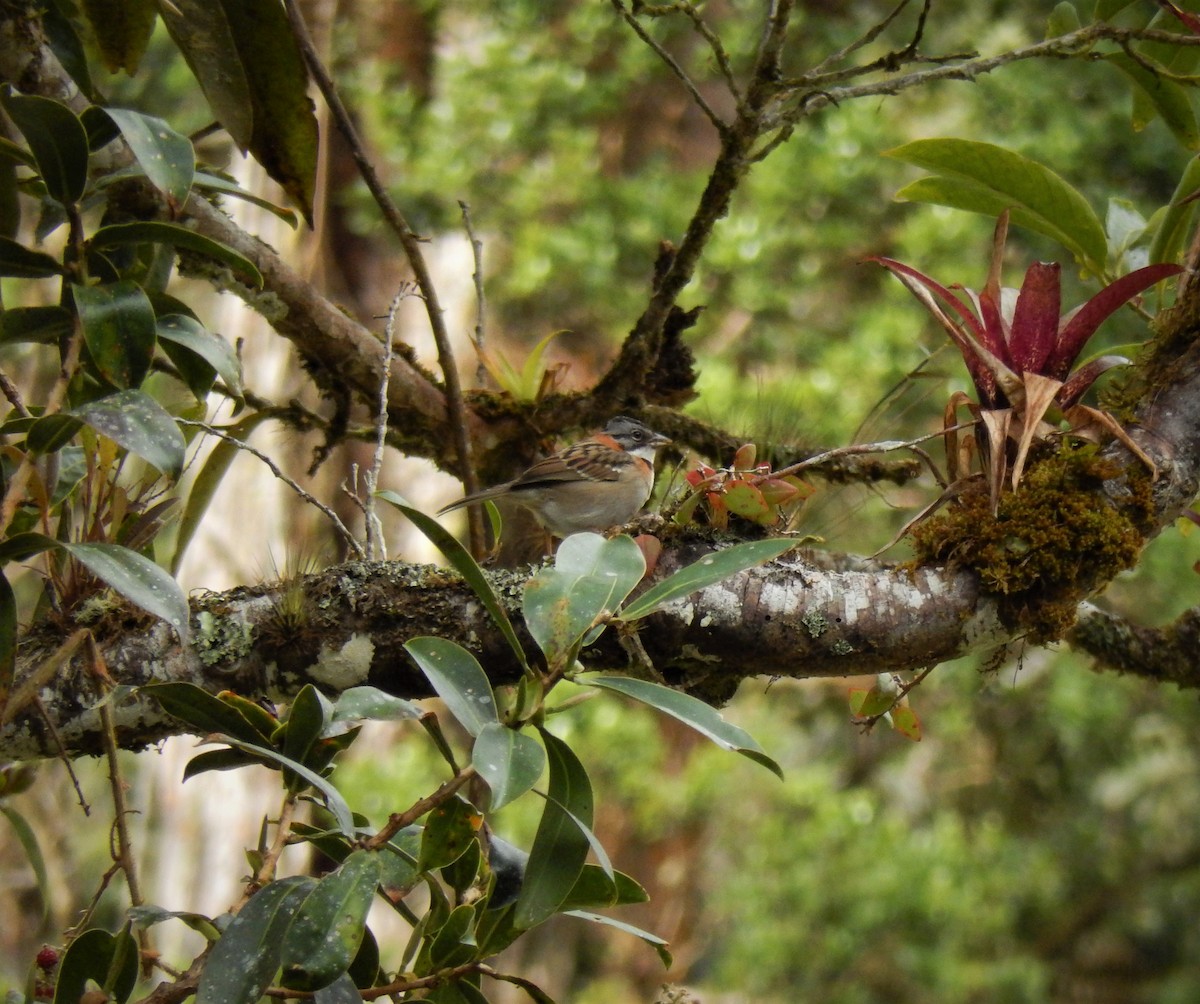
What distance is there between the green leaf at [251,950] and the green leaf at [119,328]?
3.04ft

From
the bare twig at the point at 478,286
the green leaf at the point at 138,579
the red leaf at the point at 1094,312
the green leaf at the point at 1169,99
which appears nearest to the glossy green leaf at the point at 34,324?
the green leaf at the point at 138,579

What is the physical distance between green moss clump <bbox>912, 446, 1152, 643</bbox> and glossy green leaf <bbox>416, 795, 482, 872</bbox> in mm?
1177

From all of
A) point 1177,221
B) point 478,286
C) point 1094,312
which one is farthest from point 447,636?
point 1177,221

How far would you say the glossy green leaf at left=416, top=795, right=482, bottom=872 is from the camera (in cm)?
182

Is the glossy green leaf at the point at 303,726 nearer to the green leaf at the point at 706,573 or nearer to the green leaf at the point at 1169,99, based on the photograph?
the green leaf at the point at 706,573

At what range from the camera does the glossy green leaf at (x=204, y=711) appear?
181cm

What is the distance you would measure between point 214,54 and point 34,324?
74 centimetres

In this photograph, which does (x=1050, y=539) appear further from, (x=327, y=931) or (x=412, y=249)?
(x=412, y=249)

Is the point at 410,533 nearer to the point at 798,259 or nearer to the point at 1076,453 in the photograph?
the point at 798,259

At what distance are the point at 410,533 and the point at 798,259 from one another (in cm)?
399

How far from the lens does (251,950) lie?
1732 millimetres

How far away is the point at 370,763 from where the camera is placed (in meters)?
8.41

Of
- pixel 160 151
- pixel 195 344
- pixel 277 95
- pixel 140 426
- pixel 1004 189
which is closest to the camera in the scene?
pixel 140 426

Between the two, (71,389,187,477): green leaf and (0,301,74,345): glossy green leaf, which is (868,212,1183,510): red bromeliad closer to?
(71,389,187,477): green leaf
